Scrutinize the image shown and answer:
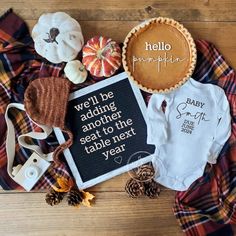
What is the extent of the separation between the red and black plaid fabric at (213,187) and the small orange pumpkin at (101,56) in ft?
0.66

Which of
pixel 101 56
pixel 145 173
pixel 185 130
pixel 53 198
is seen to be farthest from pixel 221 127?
Result: pixel 53 198

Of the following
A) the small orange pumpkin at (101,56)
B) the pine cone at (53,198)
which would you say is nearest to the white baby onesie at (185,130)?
the small orange pumpkin at (101,56)

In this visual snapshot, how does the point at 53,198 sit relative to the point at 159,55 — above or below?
below

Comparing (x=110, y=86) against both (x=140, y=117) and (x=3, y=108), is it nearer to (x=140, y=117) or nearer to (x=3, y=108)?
(x=140, y=117)

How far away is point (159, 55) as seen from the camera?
3.35ft

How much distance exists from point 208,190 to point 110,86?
1.14ft

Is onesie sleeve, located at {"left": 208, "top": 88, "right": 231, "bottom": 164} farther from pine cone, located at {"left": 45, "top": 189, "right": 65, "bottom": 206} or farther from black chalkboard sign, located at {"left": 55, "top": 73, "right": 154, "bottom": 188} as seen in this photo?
pine cone, located at {"left": 45, "top": 189, "right": 65, "bottom": 206}

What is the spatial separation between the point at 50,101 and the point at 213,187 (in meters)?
0.44

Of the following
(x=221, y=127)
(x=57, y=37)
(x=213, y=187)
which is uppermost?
(x=57, y=37)

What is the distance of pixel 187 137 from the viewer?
3.38ft

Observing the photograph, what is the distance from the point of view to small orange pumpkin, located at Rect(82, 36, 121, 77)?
3.24 feet

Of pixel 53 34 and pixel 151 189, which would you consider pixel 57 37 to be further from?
pixel 151 189

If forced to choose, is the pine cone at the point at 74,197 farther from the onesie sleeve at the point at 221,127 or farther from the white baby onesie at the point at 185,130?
the onesie sleeve at the point at 221,127

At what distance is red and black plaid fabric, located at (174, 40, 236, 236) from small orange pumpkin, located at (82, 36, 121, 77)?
202 millimetres
